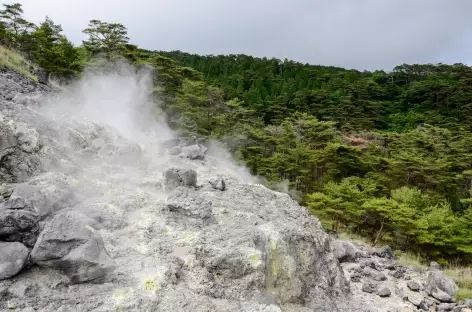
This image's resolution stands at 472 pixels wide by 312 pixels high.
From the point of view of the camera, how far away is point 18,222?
419cm

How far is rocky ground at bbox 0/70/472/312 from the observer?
398cm

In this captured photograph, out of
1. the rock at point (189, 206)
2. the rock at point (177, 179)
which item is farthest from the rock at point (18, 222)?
the rock at point (177, 179)

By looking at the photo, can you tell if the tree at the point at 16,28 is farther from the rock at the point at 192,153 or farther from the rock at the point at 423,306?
the rock at the point at 423,306

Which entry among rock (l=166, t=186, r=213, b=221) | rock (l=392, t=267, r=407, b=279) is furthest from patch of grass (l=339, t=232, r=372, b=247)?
rock (l=166, t=186, r=213, b=221)

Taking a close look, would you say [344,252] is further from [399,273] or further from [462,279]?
[462,279]

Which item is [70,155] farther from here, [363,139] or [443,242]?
[363,139]

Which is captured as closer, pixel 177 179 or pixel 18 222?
pixel 18 222

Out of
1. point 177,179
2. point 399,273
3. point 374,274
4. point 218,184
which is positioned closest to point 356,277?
point 374,274

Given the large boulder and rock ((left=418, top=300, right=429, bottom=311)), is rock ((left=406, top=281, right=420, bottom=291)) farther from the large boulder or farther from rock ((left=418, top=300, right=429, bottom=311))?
the large boulder

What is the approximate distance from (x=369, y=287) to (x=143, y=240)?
19.5ft

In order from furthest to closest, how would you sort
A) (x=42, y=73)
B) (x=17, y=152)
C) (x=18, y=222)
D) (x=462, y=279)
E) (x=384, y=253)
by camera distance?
(x=42, y=73) < (x=384, y=253) < (x=462, y=279) < (x=17, y=152) < (x=18, y=222)

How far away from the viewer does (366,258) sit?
36.4 feet

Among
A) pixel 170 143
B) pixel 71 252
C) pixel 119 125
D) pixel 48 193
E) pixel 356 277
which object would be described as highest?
pixel 119 125

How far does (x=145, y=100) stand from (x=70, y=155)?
12.2 meters
